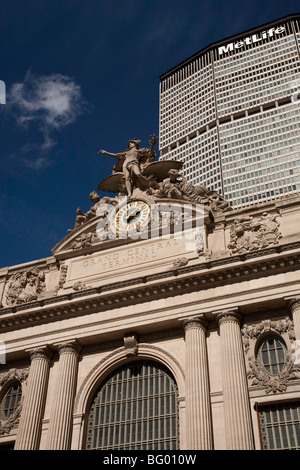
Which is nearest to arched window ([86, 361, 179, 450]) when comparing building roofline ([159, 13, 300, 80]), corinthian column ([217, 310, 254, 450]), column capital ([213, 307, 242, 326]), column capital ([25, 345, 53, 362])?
corinthian column ([217, 310, 254, 450])

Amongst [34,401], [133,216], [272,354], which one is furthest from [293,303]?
[34,401]

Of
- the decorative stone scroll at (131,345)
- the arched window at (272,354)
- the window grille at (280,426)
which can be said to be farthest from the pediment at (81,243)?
the window grille at (280,426)

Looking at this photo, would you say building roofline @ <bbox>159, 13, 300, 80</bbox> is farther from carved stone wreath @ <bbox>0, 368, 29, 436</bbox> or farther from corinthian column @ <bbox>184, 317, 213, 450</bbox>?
carved stone wreath @ <bbox>0, 368, 29, 436</bbox>

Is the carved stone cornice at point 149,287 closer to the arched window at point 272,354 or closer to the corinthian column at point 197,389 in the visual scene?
the corinthian column at point 197,389

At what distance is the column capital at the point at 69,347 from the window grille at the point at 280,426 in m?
10.5

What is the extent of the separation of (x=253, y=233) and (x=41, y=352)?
43.3ft

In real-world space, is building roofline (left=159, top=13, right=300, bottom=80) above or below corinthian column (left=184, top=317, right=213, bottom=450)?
above

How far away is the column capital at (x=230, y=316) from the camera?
28.6 meters

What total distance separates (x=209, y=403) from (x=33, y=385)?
9.73 m

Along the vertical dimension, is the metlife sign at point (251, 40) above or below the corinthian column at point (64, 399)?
above

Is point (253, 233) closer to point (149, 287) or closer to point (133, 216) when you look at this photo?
point (149, 287)

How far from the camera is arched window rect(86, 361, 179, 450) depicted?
27.8 metres

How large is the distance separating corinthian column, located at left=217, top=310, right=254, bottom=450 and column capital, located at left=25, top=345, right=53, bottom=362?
32.1ft
